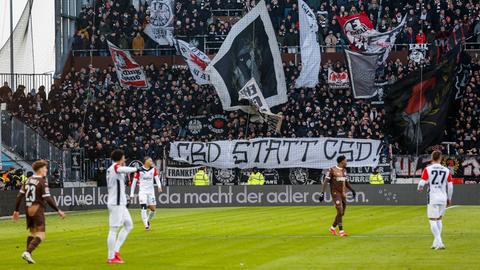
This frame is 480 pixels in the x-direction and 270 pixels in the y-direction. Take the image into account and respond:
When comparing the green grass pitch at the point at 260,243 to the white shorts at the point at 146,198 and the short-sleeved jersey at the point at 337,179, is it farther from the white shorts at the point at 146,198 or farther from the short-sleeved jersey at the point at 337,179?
the short-sleeved jersey at the point at 337,179

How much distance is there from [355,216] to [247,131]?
14.4m

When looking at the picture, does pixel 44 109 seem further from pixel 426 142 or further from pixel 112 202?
pixel 112 202

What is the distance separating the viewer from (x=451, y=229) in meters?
31.7

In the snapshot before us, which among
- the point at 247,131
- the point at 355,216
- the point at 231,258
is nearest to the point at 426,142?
the point at 247,131

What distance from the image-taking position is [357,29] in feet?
179

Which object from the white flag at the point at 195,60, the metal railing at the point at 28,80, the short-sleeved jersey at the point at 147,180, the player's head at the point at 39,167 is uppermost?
the white flag at the point at 195,60

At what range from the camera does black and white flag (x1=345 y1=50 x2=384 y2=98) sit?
53938 mm

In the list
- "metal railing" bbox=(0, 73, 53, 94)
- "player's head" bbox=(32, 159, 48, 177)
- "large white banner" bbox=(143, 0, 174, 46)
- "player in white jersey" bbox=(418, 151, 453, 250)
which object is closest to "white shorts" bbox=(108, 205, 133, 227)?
"player's head" bbox=(32, 159, 48, 177)

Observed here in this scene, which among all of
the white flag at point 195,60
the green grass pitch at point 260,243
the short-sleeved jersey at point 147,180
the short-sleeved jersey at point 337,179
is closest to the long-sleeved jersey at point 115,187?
the green grass pitch at point 260,243

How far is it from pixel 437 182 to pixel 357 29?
29.9 metres

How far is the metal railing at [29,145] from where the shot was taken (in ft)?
167

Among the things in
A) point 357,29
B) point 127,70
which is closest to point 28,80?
point 127,70

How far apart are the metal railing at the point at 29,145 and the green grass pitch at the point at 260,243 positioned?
8746mm

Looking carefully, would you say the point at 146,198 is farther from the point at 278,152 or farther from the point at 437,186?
the point at 278,152
